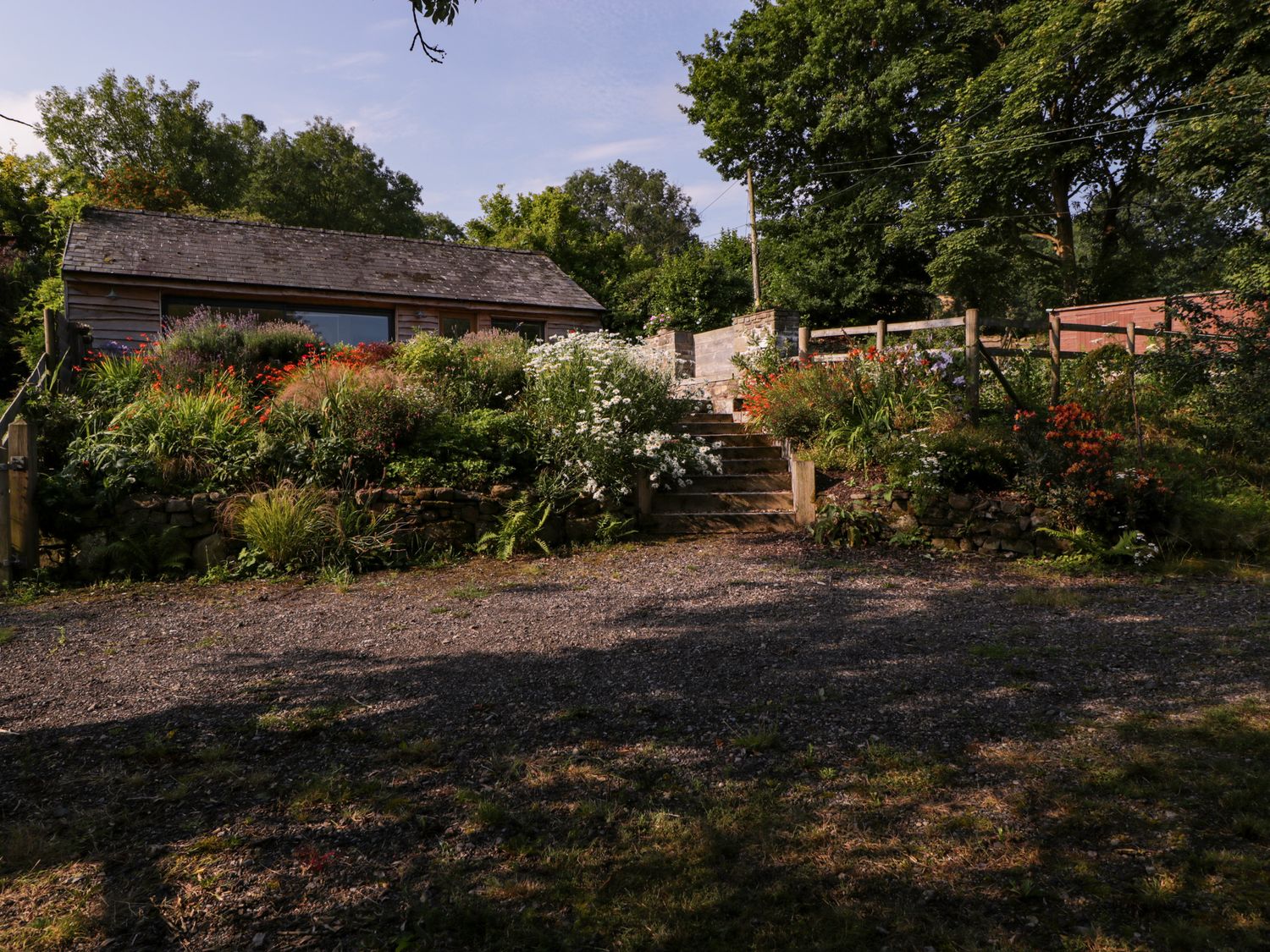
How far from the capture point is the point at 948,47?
22.6 metres

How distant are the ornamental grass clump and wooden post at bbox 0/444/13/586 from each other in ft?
15.5

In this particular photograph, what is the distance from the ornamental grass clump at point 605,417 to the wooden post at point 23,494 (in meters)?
4.59

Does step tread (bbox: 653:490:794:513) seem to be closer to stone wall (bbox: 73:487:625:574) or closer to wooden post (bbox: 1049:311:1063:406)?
stone wall (bbox: 73:487:625:574)

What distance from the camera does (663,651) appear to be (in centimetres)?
447

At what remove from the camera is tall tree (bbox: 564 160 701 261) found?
160ft

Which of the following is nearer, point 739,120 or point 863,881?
point 863,881

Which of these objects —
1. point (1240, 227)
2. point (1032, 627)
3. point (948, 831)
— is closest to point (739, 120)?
point (1240, 227)

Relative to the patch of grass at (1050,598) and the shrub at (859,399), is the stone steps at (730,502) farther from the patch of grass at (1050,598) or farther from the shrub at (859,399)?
the patch of grass at (1050,598)

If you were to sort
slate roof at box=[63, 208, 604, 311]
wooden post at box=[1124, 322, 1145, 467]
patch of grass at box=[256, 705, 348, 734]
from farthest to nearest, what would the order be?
slate roof at box=[63, 208, 604, 311] → wooden post at box=[1124, 322, 1145, 467] → patch of grass at box=[256, 705, 348, 734]

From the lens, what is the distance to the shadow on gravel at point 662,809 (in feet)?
6.89

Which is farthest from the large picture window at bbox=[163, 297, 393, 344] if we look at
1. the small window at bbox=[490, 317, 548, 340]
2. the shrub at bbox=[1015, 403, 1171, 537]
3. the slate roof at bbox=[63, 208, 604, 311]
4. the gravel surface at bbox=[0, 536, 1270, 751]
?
the shrub at bbox=[1015, 403, 1171, 537]

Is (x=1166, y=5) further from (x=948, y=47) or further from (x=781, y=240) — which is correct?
(x=781, y=240)

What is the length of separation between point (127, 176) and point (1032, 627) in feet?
94.1

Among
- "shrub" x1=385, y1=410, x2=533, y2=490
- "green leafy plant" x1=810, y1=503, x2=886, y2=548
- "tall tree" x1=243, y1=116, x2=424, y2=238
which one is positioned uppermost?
"tall tree" x1=243, y1=116, x2=424, y2=238
